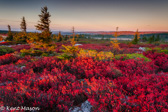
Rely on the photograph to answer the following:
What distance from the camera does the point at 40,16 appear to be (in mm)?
17906

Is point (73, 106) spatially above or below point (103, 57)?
below

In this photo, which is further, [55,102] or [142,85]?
[142,85]

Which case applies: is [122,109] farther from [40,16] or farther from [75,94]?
[40,16]

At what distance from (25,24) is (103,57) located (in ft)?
213

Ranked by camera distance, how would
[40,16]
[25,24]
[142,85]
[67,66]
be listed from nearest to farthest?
1. [142,85]
2. [67,66]
3. [40,16]
4. [25,24]

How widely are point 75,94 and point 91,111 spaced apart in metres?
0.68

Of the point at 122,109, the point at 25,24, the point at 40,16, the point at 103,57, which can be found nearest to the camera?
the point at 122,109

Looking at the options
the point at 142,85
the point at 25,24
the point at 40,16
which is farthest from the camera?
the point at 25,24

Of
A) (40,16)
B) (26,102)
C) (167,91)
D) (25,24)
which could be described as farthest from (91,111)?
(25,24)

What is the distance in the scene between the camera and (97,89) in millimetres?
2766

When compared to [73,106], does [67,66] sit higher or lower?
higher

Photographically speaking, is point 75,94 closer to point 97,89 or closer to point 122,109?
point 97,89

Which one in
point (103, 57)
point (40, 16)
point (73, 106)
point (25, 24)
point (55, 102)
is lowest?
point (73, 106)

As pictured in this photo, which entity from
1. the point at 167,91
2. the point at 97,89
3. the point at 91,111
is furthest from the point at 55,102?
the point at 167,91
